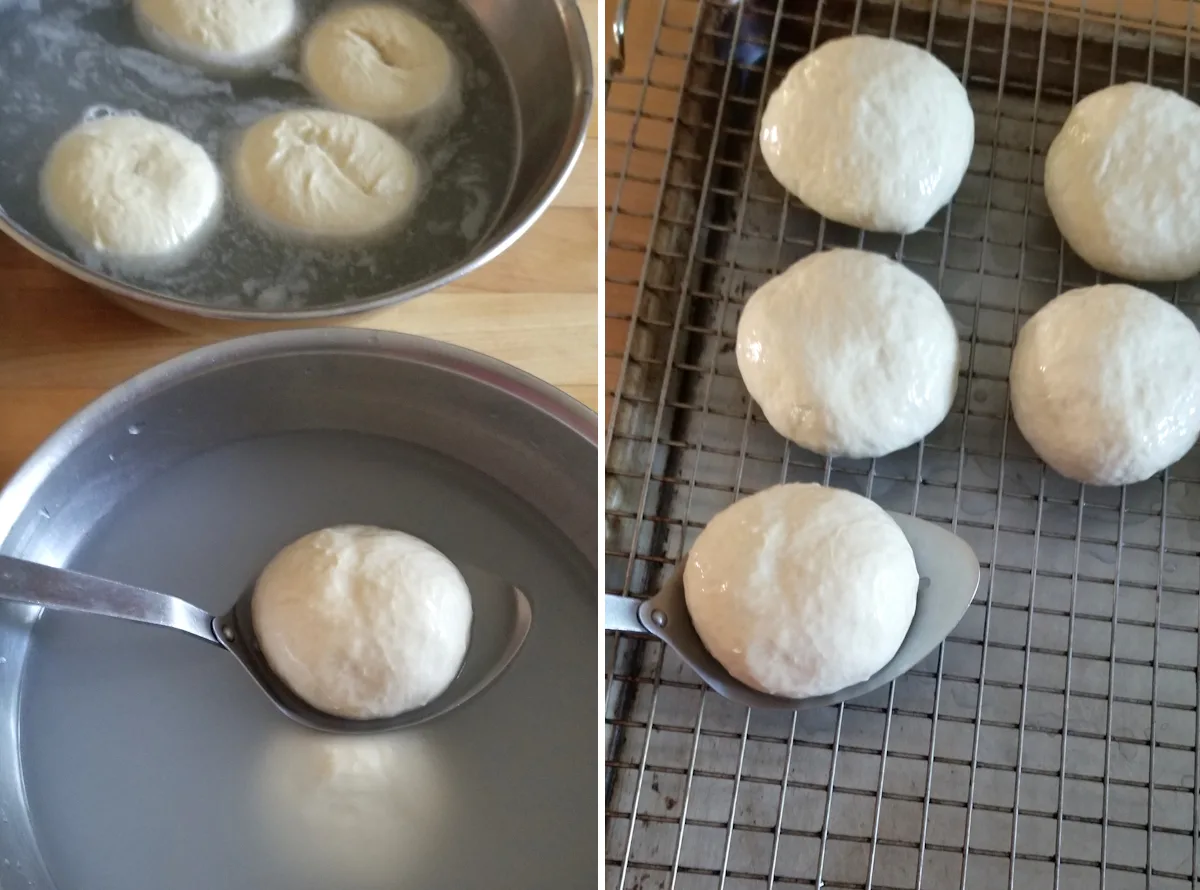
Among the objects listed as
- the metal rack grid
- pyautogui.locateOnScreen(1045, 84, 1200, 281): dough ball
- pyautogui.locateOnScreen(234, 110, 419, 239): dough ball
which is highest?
pyautogui.locateOnScreen(234, 110, 419, 239): dough ball

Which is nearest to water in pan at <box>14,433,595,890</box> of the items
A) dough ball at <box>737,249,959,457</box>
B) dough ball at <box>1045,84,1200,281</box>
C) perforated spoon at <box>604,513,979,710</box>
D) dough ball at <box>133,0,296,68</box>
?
perforated spoon at <box>604,513,979,710</box>

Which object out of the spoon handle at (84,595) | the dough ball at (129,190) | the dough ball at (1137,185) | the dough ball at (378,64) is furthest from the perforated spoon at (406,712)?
the dough ball at (1137,185)

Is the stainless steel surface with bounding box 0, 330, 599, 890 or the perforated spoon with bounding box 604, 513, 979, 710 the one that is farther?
the perforated spoon with bounding box 604, 513, 979, 710

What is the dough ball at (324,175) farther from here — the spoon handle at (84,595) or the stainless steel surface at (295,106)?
the spoon handle at (84,595)

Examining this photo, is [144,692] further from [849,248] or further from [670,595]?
[849,248]

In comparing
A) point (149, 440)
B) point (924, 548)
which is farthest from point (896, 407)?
point (149, 440)

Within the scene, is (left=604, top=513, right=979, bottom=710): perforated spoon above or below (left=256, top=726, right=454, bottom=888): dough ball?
below

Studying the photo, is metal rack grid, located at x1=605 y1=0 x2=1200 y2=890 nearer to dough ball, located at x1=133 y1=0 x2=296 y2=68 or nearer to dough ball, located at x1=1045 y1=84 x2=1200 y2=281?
dough ball, located at x1=1045 y1=84 x2=1200 y2=281
